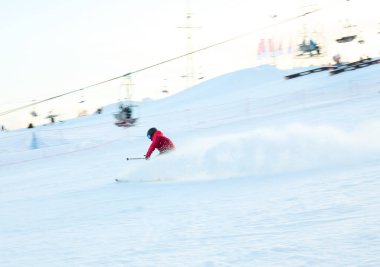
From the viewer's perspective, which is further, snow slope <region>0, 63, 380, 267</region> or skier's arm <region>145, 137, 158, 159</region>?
skier's arm <region>145, 137, 158, 159</region>

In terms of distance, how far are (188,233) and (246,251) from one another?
1250mm

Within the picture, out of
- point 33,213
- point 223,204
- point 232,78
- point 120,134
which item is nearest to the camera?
point 223,204

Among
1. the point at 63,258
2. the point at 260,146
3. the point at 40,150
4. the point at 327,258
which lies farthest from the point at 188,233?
the point at 40,150

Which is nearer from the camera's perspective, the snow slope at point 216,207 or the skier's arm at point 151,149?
the snow slope at point 216,207

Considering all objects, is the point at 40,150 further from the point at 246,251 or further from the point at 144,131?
the point at 246,251

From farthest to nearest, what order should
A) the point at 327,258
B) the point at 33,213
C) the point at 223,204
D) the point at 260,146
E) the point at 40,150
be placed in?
the point at 40,150
the point at 260,146
the point at 33,213
the point at 223,204
the point at 327,258

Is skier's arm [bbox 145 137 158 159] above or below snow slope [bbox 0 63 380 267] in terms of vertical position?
above

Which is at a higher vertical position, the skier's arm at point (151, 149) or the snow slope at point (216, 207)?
the skier's arm at point (151, 149)

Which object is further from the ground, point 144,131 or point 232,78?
point 232,78

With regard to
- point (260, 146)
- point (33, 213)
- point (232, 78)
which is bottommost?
point (33, 213)

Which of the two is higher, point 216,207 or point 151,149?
point 151,149

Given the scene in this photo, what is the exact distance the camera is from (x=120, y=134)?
30.7 m

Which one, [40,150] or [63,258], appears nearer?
[63,258]

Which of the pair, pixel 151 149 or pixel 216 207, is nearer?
pixel 216 207
